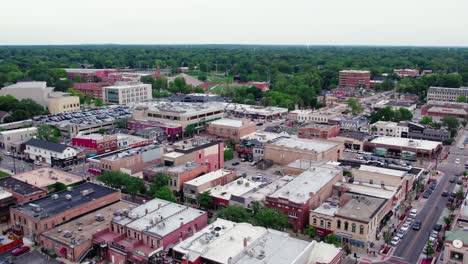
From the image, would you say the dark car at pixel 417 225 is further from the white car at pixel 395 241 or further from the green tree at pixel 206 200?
the green tree at pixel 206 200

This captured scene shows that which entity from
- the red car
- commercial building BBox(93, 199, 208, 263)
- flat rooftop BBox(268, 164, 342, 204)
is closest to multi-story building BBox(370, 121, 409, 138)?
flat rooftop BBox(268, 164, 342, 204)

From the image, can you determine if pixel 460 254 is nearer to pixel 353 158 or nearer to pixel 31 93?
pixel 353 158

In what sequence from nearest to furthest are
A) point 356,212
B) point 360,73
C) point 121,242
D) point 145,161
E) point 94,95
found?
1. point 121,242
2. point 356,212
3. point 145,161
4. point 94,95
5. point 360,73

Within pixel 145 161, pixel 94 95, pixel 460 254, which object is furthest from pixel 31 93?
pixel 460 254

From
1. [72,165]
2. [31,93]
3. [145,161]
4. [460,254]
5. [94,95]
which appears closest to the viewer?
[460,254]

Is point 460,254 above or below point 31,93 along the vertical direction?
below

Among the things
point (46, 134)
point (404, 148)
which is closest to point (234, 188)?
point (404, 148)

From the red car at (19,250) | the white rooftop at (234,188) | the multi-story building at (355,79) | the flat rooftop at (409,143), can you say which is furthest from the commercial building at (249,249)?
the multi-story building at (355,79)

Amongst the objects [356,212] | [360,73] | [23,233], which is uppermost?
[360,73]
